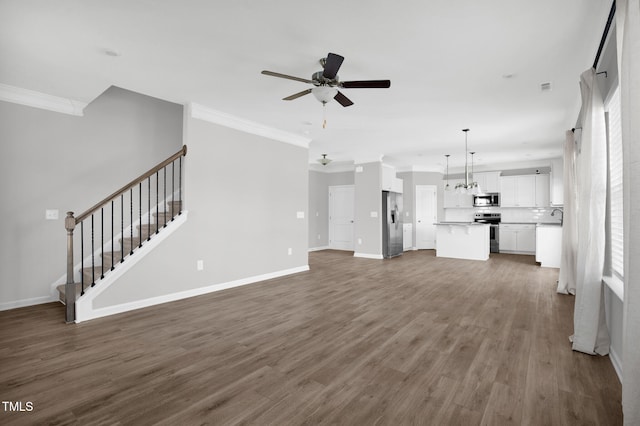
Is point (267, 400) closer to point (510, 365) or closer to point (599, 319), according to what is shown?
point (510, 365)

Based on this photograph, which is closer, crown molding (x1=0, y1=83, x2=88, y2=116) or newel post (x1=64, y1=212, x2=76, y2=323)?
newel post (x1=64, y1=212, x2=76, y2=323)

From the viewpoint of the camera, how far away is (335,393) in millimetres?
2055

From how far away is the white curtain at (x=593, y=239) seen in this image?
2627 mm

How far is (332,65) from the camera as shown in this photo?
2.77 metres

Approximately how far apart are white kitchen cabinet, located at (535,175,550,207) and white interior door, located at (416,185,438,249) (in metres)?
2.88

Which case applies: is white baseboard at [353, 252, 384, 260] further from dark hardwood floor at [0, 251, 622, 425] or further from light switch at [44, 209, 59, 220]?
light switch at [44, 209, 59, 220]

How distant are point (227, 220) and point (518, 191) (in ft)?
28.8

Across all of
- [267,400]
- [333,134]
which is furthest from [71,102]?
[267,400]

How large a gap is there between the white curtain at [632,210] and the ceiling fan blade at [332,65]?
5.94ft

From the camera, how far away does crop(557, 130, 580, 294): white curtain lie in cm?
448

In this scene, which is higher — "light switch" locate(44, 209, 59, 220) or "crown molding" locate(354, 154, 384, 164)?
"crown molding" locate(354, 154, 384, 164)

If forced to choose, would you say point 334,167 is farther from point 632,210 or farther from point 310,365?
point 632,210

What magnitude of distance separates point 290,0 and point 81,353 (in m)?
3.40

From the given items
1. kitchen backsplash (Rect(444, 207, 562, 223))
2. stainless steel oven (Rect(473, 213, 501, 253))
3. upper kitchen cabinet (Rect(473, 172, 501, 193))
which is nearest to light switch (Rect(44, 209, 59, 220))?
kitchen backsplash (Rect(444, 207, 562, 223))
